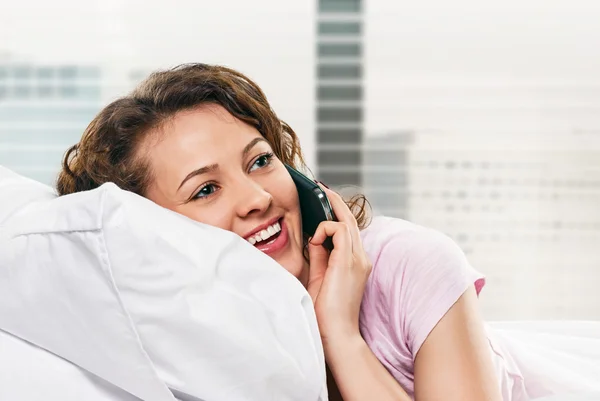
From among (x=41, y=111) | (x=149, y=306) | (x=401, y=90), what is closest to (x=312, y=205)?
(x=149, y=306)

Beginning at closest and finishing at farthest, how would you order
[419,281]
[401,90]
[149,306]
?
[149,306]
[419,281]
[401,90]

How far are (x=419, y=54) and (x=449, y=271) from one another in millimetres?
2195

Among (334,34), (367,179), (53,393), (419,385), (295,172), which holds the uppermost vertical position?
(334,34)

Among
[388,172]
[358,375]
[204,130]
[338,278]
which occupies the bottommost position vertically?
[388,172]

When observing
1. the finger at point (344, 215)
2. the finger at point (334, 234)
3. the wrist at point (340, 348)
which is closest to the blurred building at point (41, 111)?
the finger at point (344, 215)

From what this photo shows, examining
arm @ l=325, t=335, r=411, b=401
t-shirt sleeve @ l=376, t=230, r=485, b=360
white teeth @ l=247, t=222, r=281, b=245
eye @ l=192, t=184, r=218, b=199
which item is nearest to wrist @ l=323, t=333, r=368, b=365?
arm @ l=325, t=335, r=411, b=401

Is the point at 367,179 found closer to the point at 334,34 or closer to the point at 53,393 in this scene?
the point at 334,34

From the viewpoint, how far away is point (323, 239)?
118 centimetres

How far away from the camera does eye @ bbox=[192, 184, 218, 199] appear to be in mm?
1182

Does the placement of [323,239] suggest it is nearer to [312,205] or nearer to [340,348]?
[312,205]

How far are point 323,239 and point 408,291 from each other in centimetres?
16

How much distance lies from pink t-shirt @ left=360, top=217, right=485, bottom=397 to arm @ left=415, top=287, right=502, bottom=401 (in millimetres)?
18

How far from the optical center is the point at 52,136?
3.32m

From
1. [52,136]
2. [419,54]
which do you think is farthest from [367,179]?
[52,136]
